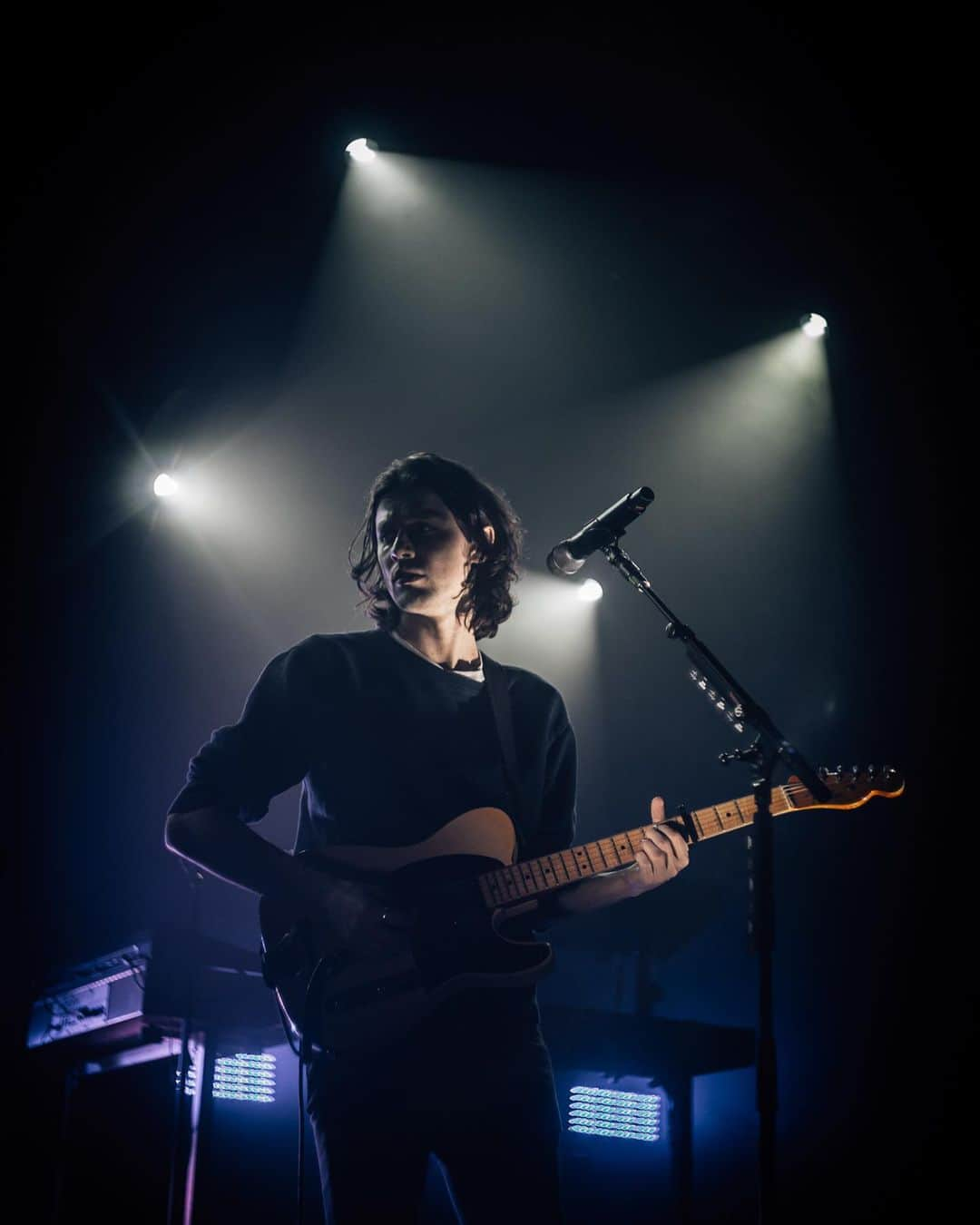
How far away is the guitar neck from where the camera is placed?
115 inches

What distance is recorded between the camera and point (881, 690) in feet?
17.8

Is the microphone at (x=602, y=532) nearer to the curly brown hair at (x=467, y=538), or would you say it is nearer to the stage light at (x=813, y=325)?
the curly brown hair at (x=467, y=538)

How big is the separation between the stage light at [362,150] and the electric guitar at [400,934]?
4.31 meters

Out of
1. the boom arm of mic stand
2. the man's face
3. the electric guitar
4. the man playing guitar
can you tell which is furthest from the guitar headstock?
the man's face

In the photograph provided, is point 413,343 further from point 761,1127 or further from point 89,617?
point 761,1127

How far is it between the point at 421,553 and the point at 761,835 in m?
1.71

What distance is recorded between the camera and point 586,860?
10.3 feet

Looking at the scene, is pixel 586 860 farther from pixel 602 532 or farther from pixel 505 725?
pixel 602 532

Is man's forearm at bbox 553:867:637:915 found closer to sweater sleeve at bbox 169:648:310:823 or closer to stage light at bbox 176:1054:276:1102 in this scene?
sweater sleeve at bbox 169:648:310:823

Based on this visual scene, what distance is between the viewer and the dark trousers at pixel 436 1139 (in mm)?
2371

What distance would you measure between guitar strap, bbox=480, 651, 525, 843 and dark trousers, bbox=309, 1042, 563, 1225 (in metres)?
0.79

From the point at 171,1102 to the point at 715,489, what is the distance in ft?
14.3

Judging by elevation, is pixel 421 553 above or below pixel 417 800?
above

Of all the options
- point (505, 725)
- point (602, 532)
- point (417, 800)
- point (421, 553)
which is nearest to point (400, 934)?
point (417, 800)
